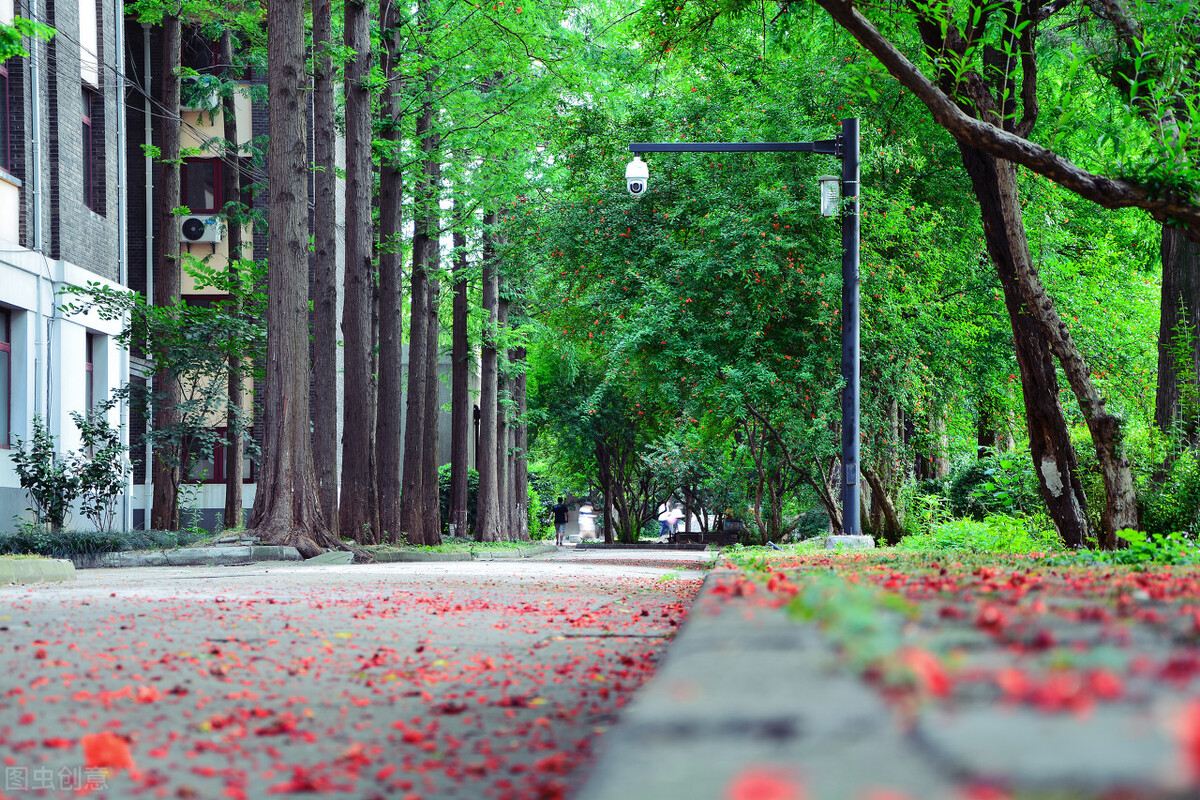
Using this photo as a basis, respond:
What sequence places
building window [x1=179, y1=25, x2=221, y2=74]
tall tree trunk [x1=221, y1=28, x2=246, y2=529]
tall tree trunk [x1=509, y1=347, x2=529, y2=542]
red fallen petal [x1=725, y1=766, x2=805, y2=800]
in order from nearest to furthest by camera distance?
red fallen petal [x1=725, y1=766, x2=805, y2=800] → tall tree trunk [x1=221, y1=28, x2=246, y2=529] → building window [x1=179, y1=25, x2=221, y2=74] → tall tree trunk [x1=509, y1=347, x2=529, y2=542]

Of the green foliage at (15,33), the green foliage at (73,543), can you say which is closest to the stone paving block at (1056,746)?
the green foliage at (15,33)

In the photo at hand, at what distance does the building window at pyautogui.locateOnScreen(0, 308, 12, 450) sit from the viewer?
21953 millimetres

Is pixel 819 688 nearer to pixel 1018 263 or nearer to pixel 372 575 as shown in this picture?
pixel 1018 263

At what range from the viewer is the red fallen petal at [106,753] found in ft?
12.1

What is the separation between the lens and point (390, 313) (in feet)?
81.3

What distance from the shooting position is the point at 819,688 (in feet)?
7.40

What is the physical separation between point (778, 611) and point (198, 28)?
32273 mm

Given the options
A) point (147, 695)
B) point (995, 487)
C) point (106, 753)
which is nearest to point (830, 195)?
point (995, 487)

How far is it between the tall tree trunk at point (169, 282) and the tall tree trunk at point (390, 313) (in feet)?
13.4

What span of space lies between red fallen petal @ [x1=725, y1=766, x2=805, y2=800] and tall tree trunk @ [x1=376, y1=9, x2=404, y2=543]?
2308cm

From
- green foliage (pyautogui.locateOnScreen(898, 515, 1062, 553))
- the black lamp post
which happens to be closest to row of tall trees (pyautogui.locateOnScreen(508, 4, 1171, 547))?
the black lamp post

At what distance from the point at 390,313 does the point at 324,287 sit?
3.10m

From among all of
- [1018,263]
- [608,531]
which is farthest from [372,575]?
[608,531]

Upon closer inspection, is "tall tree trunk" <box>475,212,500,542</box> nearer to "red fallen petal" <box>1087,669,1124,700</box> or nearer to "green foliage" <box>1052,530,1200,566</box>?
"green foliage" <box>1052,530,1200,566</box>
